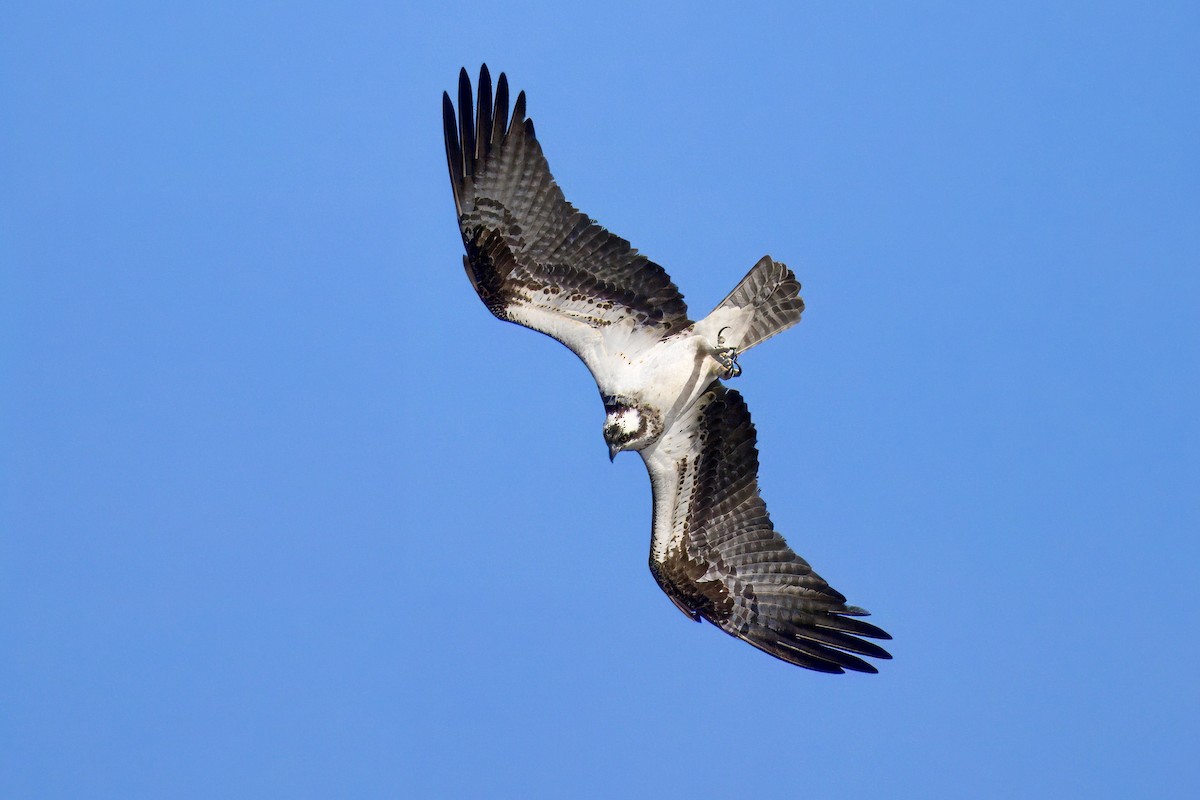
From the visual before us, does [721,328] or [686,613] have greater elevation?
[721,328]

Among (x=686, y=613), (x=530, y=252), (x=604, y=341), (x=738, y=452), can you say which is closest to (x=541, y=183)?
(x=530, y=252)

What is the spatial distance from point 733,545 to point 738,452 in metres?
0.64

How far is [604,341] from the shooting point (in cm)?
1050

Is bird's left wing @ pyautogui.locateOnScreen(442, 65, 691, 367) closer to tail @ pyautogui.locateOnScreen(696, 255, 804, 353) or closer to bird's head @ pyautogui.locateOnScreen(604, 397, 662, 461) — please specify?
tail @ pyautogui.locateOnScreen(696, 255, 804, 353)

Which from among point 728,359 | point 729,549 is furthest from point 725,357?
point 729,549

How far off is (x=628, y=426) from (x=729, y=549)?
1.21 meters

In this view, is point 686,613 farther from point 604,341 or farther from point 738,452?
point 604,341

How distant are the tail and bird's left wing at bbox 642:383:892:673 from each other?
0.42 m

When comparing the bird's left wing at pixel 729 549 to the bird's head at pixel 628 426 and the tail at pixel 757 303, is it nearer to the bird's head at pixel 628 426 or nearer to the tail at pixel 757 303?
the bird's head at pixel 628 426

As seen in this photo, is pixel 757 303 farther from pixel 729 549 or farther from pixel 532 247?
pixel 729 549

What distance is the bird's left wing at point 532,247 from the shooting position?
33.4 feet

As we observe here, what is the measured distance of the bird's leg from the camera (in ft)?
34.1

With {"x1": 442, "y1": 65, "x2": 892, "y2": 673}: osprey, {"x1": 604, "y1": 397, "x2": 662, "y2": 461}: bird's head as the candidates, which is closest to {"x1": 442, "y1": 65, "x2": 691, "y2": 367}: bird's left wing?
{"x1": 442, "y1": 65, "x2": 892, "y2": 673}: osprey

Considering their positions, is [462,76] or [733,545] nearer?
[462,76]
